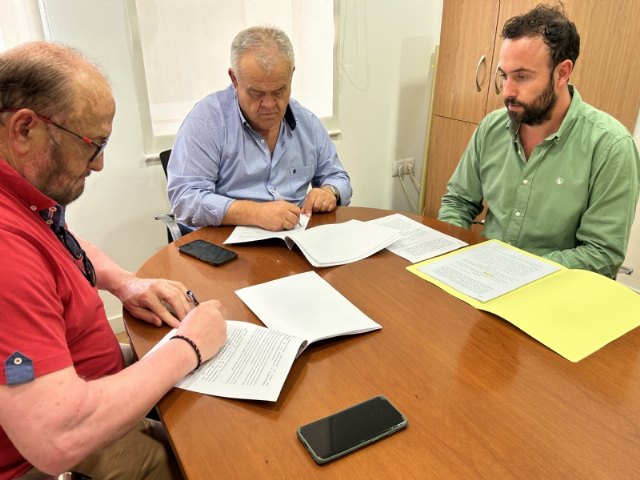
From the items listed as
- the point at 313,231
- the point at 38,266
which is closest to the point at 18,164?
the point at 38,266

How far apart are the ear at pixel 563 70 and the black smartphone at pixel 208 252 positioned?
1.16 m

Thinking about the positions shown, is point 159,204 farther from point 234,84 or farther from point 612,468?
point 612,468

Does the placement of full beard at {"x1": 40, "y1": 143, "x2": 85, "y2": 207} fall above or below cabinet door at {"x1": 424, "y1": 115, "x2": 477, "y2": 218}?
above

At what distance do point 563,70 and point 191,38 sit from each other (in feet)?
5.59

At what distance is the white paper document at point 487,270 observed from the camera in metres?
1.19

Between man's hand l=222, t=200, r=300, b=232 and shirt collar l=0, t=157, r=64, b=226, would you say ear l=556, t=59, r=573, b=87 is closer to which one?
man's hand l=222, t=200, r=300, b=232

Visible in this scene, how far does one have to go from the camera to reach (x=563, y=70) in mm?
1502

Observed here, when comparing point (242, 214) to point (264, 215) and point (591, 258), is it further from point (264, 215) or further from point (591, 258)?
point (591, 258)

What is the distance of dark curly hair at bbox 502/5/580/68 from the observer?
1443mm

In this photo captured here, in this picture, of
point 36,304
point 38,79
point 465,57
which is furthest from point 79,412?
point 465,57

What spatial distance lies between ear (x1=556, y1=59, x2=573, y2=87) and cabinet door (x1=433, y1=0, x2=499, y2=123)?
4.01ft

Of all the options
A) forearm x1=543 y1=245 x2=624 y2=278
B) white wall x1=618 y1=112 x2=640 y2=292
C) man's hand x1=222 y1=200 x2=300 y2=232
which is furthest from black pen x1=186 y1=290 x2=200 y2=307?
white wall x1=618 y1=112 x2=640 y2=292

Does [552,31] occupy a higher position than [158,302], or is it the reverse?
[552,31]

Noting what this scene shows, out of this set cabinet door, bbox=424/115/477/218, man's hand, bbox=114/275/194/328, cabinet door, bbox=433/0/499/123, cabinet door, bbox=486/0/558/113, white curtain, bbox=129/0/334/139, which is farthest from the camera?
cabinet door, bbox=424/115/477/218
